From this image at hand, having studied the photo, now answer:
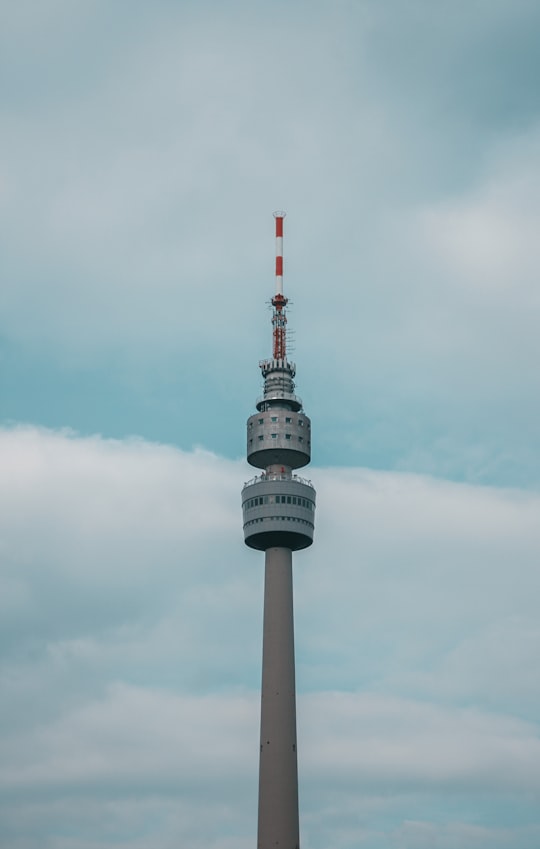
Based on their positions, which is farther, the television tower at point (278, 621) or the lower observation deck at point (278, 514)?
the lower observation deck at point (278, 514)

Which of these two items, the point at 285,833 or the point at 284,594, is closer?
the point at 285,833

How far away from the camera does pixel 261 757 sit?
7185 inches

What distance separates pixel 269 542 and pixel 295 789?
38.1 m

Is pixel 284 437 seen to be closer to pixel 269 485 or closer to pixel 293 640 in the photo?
pixel 269 485

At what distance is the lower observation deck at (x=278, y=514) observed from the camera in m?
194

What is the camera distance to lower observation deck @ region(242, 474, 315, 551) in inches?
7633

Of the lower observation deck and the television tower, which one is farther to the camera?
the lower observation deck

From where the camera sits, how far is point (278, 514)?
637 feet

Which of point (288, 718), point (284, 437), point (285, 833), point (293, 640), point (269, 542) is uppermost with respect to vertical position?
point (284, 437)

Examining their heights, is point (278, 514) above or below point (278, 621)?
above

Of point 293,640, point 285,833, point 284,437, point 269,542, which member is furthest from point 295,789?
point 284,437

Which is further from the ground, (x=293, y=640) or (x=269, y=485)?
(x=269, y=485)

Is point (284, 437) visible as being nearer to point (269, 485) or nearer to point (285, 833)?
point (269, 485)

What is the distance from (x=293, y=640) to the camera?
190 metres
